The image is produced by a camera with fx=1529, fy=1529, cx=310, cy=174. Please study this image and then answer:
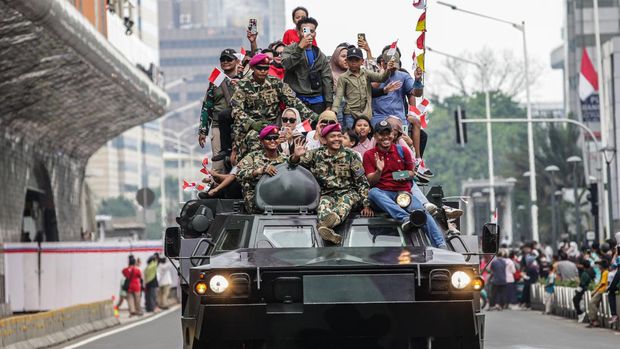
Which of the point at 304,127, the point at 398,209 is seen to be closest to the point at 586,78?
the point at 304,127

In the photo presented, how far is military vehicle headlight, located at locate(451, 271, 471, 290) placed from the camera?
13.1 m

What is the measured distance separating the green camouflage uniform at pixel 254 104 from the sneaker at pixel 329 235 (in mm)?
2664

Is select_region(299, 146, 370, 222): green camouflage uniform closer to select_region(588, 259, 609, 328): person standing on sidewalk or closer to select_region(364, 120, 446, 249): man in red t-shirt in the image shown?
select_region(364, 120, 446, 249): man in red t-shirt

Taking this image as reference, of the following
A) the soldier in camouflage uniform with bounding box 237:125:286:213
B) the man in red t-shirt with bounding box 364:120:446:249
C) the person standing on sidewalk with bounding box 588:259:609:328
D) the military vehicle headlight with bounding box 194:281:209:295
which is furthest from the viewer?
the person standing on sidewalk with bounding box 588:259:609:328

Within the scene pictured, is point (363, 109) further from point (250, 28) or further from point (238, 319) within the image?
point (238, 319)

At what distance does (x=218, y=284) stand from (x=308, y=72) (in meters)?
6.39

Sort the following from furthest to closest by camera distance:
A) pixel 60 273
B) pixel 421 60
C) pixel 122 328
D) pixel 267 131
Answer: pixel 60 273 → pixel 122 328 → pixel 421 60 → pixel 267 131

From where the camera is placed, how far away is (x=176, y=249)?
14711 millimetres

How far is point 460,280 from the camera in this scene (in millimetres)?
13125

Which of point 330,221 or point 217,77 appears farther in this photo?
point 217,77

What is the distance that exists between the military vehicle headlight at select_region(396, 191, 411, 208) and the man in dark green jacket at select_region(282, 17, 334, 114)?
3882 millimetres

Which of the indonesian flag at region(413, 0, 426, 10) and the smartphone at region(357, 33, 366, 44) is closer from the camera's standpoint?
the smartphone at region(357, 33, 366, 44)

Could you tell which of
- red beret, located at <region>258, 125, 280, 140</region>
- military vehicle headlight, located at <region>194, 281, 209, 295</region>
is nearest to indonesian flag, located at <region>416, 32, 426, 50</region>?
red beret, located at <region>258, 125, 280, 140</region>

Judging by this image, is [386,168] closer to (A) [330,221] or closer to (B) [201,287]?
(A) [330,221]
